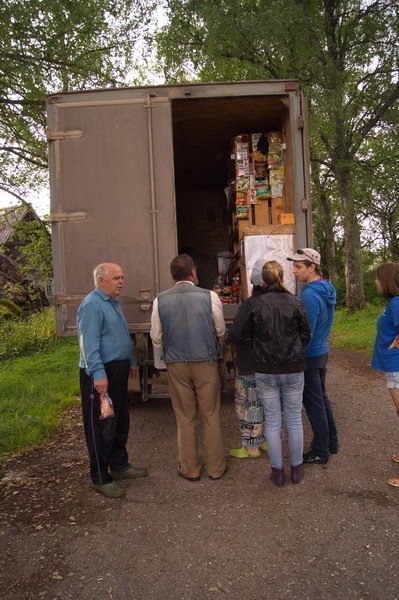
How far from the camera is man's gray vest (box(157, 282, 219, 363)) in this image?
3947mm

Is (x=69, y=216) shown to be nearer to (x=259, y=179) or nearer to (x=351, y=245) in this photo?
(x=259, y=179)

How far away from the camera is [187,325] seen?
3963 millimetres

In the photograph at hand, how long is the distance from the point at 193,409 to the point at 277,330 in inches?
39.6

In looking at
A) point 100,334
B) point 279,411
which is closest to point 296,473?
point 279,411

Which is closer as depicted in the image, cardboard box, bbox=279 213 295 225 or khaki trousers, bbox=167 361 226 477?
khaki trousers, bbox=167 361 226 477

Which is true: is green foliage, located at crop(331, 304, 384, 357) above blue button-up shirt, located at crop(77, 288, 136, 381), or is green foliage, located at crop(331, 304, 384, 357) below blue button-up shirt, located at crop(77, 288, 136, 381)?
below

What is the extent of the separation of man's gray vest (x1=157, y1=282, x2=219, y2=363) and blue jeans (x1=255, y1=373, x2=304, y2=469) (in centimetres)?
50

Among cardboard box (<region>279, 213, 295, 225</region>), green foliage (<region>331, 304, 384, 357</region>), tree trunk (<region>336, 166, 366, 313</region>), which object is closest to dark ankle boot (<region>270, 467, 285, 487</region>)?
cardboard box (<region>279, 213, 295, 225</region>)

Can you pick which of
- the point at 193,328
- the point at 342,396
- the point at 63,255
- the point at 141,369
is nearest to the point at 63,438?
the point at 141,369

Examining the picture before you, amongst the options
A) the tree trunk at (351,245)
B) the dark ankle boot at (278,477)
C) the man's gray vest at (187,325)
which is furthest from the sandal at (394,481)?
the tree trunk at (351,245)

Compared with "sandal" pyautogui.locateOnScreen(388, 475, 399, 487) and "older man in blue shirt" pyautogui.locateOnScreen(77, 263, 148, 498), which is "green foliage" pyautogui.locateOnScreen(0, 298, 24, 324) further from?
"sandal" pyautogui.locateOnScreen(388, 475, 399, 487)

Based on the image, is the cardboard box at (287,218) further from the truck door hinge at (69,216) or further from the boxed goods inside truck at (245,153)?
the truck door hinge at (69,216)

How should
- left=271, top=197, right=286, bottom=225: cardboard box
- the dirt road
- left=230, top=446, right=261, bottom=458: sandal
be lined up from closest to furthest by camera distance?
the dirt road → left=230, top=446, right=261, bottom=458: sandal → left=271, top=197, right=286, bottom=225: cardboard box

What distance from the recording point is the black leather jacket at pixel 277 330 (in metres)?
3.66
